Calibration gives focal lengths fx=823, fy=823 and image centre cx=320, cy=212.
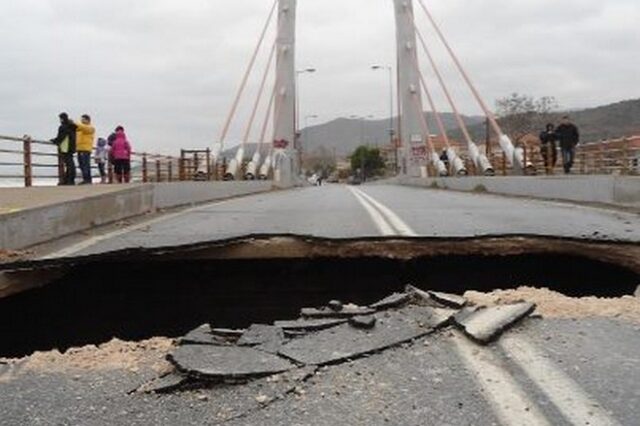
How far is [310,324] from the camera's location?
17.0 feet

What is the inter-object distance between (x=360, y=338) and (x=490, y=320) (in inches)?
32.9

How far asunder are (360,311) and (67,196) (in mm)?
6927

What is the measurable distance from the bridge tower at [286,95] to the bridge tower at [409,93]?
6950 mm

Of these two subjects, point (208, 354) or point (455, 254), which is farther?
point (455, 254)

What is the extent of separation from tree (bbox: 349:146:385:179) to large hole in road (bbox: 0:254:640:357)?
100397 millimetres

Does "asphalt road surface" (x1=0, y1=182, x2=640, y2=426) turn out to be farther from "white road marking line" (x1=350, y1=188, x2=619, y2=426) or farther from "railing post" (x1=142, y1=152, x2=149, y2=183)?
"railing post" (x1=142, y1=152, x2=149, y2=183)

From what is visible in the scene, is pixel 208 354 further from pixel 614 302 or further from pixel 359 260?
Result: pixel 359 260

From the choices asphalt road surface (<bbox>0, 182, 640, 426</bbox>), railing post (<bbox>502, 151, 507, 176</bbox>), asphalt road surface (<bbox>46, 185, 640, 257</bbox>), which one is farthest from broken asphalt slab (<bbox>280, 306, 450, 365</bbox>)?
railing post (<bbox>502, 151, 507, 176</bbox>)

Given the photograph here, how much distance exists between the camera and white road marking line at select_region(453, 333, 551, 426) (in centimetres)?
358

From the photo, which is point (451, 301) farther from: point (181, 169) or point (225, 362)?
point (181, 169)

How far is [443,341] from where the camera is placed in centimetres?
484

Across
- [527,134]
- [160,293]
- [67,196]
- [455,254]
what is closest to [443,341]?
[455,254]

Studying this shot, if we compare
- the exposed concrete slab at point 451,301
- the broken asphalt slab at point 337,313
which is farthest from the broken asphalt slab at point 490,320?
the broken asphalt slab at point 337,313

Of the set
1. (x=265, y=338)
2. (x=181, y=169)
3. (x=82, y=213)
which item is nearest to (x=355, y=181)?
(x=181, y=169)
